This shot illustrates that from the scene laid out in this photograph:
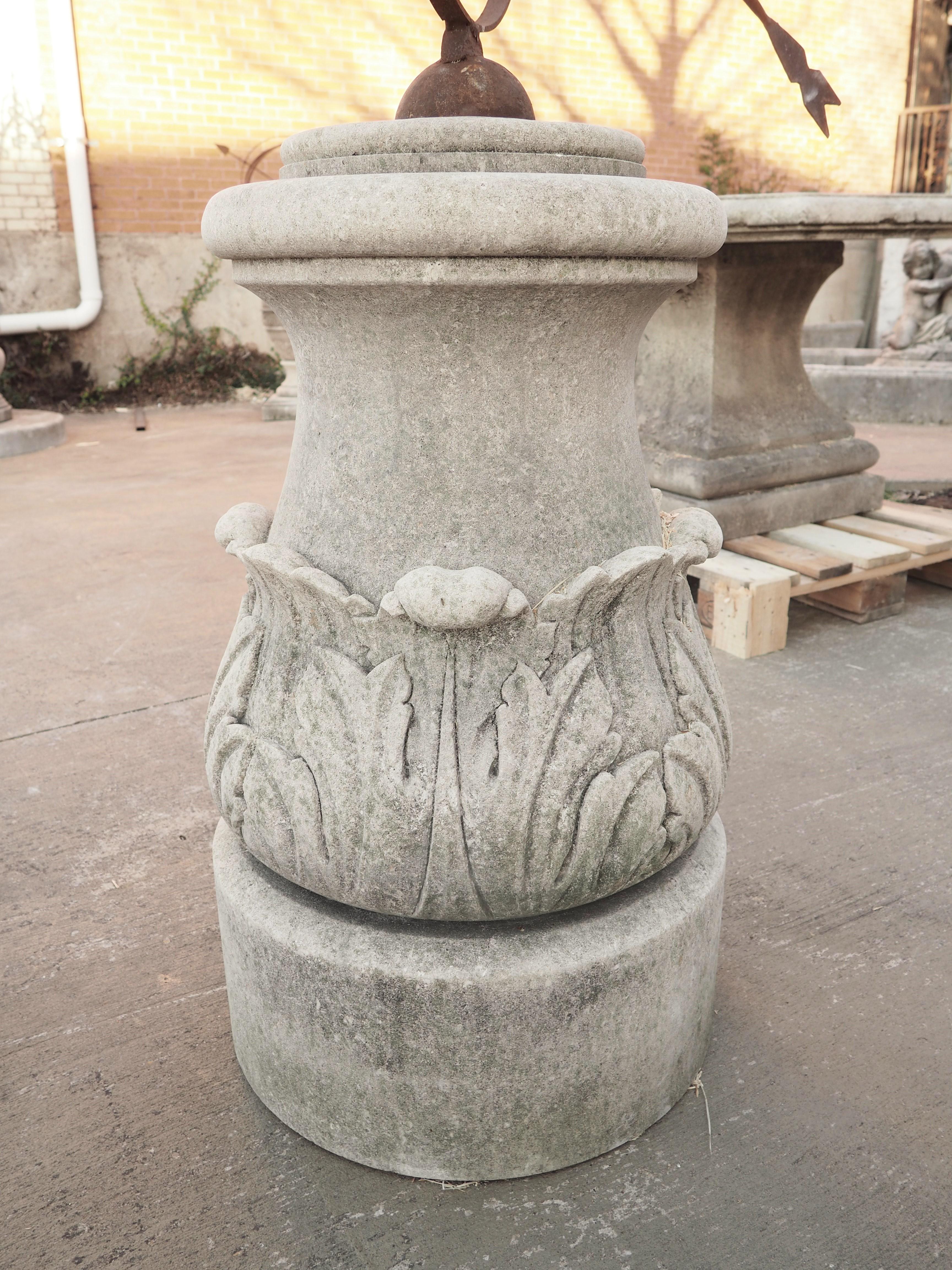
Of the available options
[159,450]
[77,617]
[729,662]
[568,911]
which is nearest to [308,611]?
[568,911]

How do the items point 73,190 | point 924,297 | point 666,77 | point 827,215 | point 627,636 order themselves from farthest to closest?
point 666,77
point 73,190
point 924,297
point 827,215
point 627,636

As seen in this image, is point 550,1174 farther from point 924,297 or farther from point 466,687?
point 924,297

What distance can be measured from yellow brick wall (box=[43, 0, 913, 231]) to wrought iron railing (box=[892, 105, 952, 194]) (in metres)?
0.81

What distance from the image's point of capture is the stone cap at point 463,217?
1.10 metres

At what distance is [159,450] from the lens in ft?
21.9

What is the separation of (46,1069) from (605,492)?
1.20 meters

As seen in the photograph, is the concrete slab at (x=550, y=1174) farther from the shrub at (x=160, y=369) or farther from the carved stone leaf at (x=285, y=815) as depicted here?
the shrub at (x=160, y=369)

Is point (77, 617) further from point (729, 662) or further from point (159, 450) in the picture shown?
point (159, 450)

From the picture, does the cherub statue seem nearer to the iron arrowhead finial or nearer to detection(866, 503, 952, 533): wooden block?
detection(866, 503, 952, 533): wooden block

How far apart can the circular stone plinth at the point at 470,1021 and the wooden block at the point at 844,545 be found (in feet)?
6.73

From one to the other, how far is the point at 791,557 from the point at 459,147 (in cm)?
222

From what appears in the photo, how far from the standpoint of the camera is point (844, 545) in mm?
3314

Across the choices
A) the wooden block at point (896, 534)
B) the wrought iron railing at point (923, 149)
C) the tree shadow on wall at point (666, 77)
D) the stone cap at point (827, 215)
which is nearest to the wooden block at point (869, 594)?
the wooden block at point (896, 534)

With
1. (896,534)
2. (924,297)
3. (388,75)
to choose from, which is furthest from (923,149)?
(896,534)
